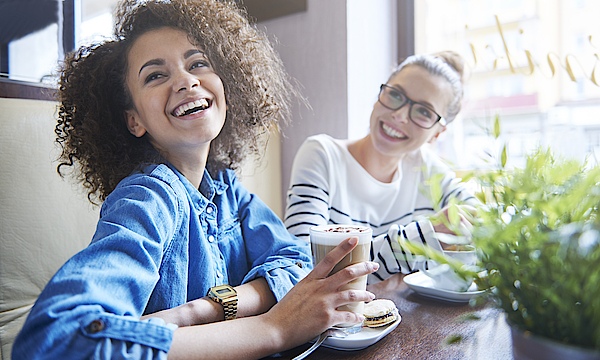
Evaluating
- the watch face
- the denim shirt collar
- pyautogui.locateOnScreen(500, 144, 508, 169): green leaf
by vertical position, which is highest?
pyautogui.locateOnScreen(500, 144, 508, 169): green leaf

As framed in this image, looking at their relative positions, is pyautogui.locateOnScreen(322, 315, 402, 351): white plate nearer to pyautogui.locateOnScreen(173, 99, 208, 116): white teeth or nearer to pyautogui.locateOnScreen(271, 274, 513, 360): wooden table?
pyautogui.locateOnScreen(271, 274, 513, 360): wooden table

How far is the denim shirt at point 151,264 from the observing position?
464 mm

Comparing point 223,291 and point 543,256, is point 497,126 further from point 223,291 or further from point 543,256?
point 223,291

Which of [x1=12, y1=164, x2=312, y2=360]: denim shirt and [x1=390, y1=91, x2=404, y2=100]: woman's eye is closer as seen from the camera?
[x1=12, y1=164, x2=312, y2=360]: denim shirt

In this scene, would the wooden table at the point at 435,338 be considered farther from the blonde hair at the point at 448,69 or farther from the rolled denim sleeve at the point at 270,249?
the blonde hair at the point at 448,69

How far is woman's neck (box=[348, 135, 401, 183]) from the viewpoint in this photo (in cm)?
155

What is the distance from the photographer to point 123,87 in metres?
0.97

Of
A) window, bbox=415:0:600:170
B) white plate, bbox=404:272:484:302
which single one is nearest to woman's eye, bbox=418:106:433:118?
window, bbox=415:0:600:170

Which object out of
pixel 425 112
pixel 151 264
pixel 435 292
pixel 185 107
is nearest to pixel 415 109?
pixel 425 112

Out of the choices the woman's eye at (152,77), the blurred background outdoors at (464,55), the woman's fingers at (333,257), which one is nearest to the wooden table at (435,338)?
the woman's fingers at (333,257)

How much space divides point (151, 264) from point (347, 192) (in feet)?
3.23

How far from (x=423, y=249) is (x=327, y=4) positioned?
6.07 ft

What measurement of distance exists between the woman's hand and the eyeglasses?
855 mm

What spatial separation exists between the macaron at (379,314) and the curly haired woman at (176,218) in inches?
1.2
